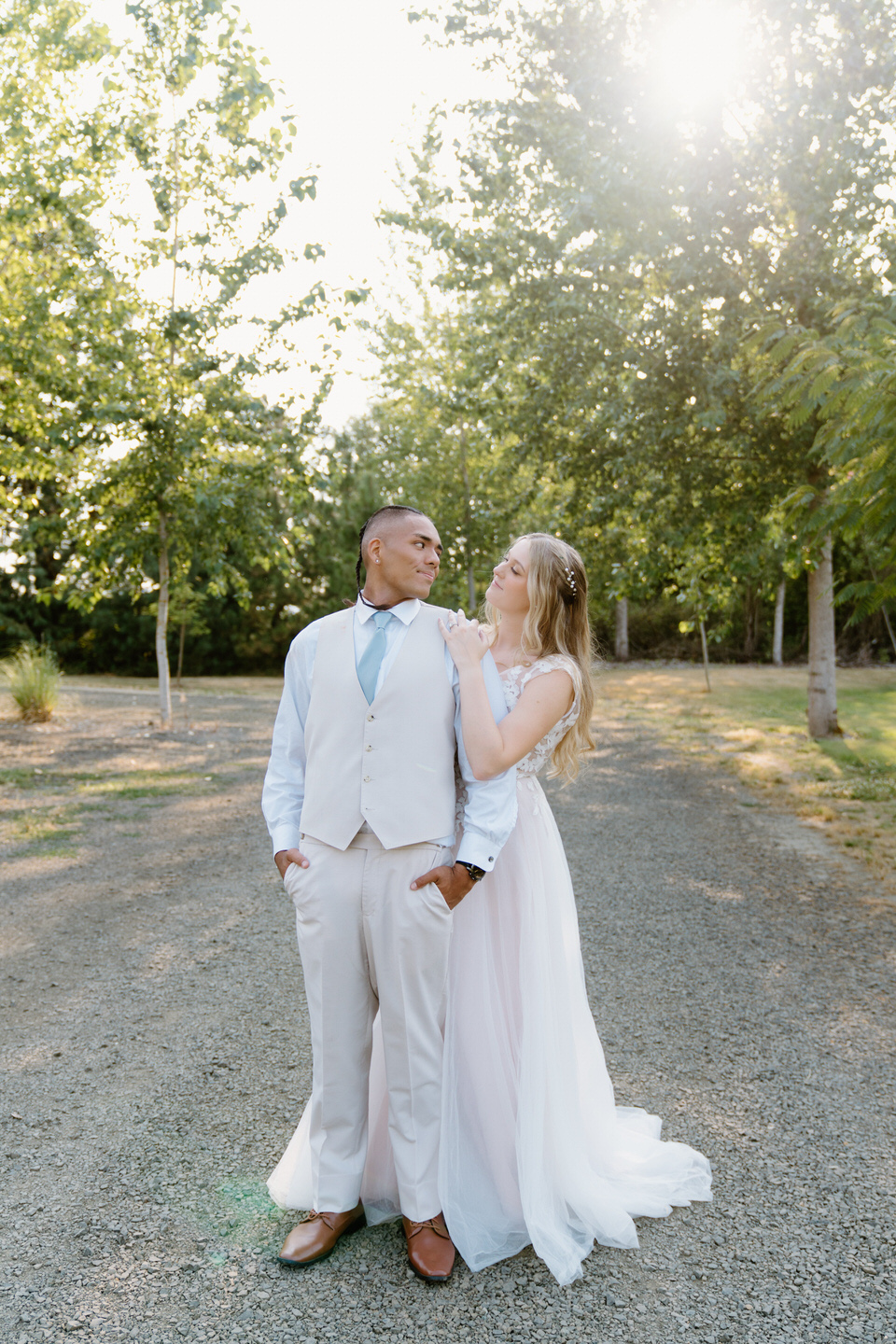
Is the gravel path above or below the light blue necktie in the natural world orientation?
below

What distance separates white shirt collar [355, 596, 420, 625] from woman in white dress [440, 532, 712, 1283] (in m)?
0.13

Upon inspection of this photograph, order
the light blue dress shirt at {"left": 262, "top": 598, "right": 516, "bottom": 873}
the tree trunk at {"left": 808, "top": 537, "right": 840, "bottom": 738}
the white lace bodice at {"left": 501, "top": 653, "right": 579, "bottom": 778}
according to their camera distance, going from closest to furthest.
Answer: the light blue dress shirt at {"left": 262, "top": 598, "right": 516, "bottom": 873} < the white lace bodice at {"left": 501, "top": 653, "right": 579, "bottom": 778} < the tree trunk at {"left": 808, "top": 537, "right": 840, "bottom": 738}

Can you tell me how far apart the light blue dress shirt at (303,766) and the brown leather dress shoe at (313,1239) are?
1.09 meters

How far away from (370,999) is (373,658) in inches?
38.7

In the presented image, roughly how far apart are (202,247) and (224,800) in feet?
25.4

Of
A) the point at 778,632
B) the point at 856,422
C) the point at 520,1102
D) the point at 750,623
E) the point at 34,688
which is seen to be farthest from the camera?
the point at 750,623

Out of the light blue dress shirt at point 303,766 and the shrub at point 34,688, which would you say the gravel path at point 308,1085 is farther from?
the shrub at point 34,688

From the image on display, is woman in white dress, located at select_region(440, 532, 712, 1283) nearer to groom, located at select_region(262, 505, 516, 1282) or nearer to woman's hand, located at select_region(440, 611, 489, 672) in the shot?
woman's hand, located at select_region(440, 611, 489, 672)

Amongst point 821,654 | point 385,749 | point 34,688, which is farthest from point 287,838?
point 34,688

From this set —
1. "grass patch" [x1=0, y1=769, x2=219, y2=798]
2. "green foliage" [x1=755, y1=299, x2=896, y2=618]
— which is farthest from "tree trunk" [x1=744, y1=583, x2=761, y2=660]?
"green foliage" [x1=755, y1=299, x2=896, y2=618]

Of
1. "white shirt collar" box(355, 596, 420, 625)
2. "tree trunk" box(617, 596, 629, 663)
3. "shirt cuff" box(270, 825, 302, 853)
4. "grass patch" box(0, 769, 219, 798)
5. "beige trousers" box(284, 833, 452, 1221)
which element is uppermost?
"tree trunk" box(617, 596, 629, 663)

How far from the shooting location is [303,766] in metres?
3.00

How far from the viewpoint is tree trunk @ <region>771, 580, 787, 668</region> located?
3572cm

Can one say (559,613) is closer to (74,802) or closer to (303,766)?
(303,766)
